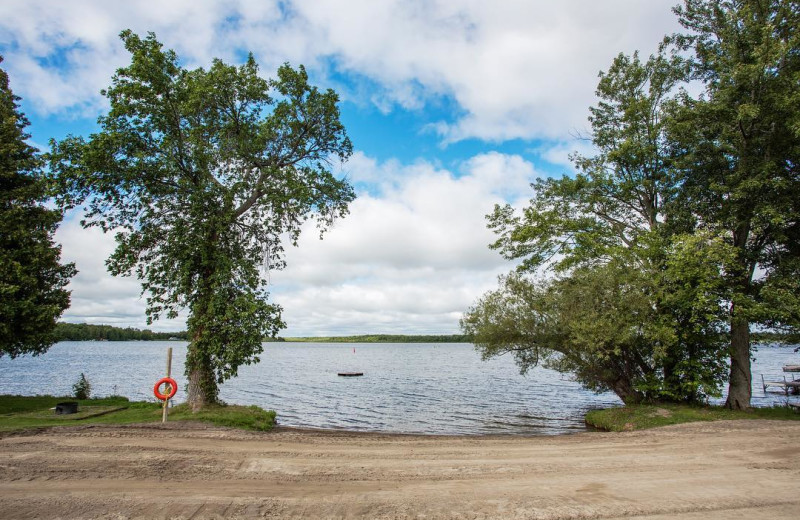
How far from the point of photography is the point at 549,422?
72.2 ft

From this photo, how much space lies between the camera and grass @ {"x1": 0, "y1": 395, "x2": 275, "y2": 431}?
1337cm

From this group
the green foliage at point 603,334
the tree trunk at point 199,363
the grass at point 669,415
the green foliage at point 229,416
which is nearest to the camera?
the green foliage at point 229,416

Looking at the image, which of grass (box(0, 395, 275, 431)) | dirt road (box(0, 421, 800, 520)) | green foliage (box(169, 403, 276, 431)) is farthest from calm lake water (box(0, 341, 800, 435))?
dirt road (box(0, 421, 800, 520))

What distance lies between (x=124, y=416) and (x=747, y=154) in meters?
25.1

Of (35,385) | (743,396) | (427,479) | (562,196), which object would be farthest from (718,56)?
(35,385)

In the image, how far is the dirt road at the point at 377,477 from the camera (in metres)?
6.80

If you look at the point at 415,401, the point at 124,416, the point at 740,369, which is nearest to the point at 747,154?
the point at 740,369

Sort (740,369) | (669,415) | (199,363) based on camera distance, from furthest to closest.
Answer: (740,369) < (669,415) < (199,363)

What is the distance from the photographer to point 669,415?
55.0 feet

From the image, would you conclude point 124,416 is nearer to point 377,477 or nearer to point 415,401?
point 377,477

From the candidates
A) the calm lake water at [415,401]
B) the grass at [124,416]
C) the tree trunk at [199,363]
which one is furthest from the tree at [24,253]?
the calm lake water at [415,401]

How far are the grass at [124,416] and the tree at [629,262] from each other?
37.8ft

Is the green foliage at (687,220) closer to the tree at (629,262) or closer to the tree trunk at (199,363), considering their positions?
the tree at (629,262)

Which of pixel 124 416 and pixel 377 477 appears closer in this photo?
pixel 377 477
